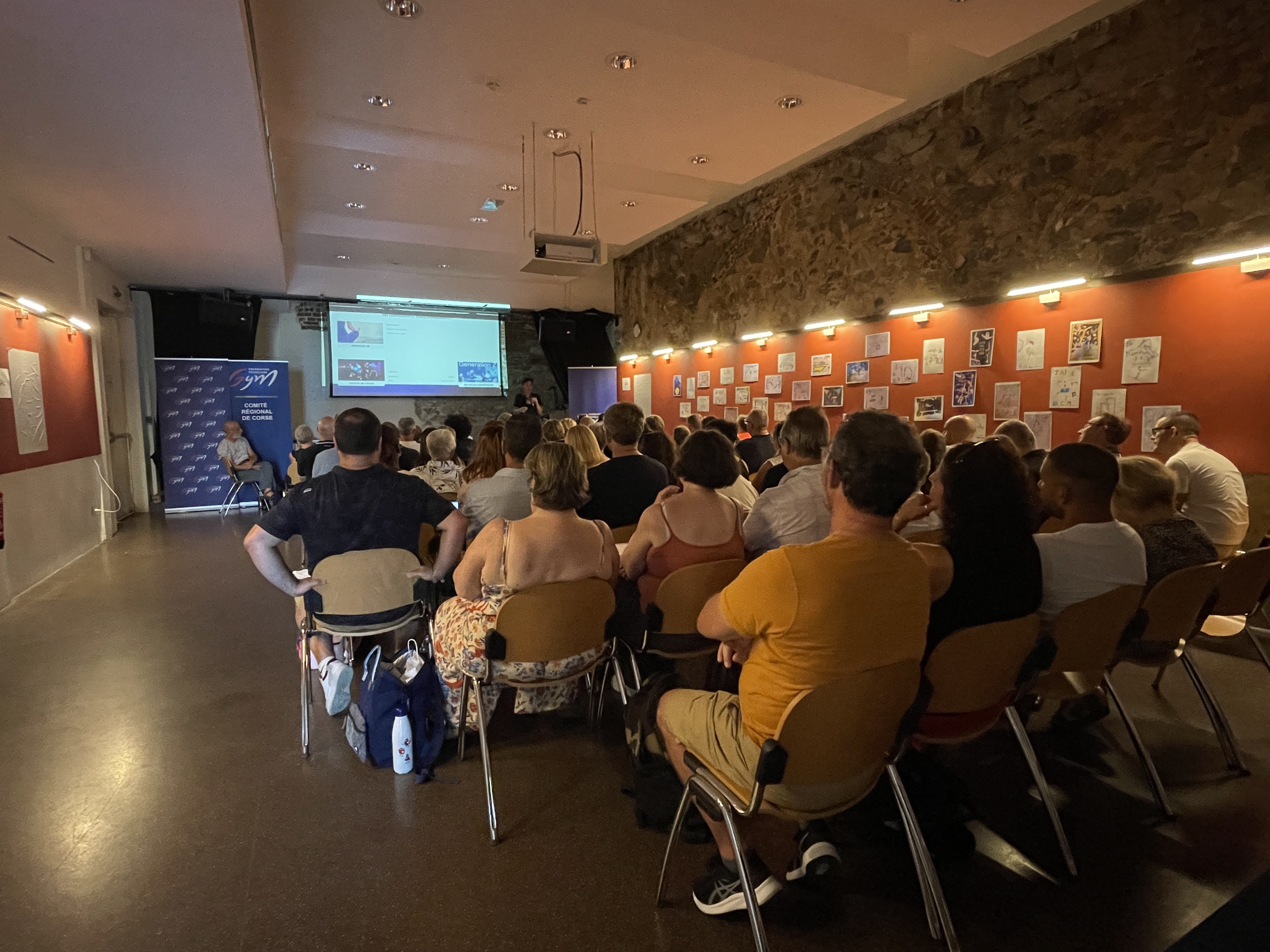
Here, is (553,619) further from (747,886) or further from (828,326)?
(828,326)

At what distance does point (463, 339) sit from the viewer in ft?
39.5

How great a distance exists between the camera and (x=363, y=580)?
8.88ft

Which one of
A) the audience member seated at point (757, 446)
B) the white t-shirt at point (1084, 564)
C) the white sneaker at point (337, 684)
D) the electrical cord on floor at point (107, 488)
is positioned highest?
the audience member seated at point (757, 446)

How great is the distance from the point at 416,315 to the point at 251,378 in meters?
2.93

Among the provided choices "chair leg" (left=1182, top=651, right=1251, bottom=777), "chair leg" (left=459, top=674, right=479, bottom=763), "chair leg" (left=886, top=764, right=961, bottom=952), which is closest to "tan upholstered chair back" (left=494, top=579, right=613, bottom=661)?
"chair leg" (left=459, top=674, right=479, bottom=763)

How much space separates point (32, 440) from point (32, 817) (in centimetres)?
470

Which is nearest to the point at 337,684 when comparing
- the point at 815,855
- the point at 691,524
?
the point at 691,524

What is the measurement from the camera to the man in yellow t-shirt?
1.46m

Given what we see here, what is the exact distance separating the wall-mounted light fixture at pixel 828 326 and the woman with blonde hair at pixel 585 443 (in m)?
4.52

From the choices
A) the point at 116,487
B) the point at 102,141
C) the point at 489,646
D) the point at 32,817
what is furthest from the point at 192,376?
the point at 489,646

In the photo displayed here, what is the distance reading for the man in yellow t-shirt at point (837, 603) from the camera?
57.4 inches

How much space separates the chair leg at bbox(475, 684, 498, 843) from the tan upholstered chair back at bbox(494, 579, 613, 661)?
0.79 feet

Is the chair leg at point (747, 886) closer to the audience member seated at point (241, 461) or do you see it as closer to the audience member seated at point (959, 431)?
the audience member seated at point (959, 431)

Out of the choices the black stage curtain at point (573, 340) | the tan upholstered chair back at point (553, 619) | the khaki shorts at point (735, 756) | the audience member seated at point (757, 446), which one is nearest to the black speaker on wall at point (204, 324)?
the black stage curtain at point (573, 340)
